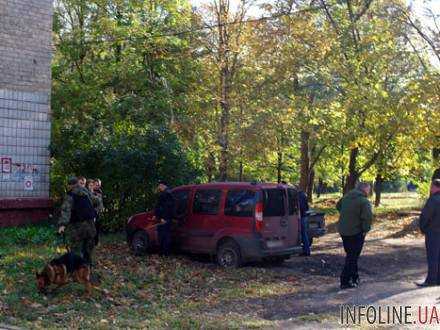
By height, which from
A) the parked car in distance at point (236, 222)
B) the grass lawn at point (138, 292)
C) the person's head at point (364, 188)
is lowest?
the grass lawn at point (138, 292)

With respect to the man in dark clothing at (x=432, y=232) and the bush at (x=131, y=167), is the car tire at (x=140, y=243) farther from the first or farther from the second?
the man in dark clothing at (x=432, y=232)

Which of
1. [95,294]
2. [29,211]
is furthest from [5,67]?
[95,294]

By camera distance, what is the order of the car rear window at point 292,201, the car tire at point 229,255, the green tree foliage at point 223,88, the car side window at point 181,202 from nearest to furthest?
1. the car tire at point 229,255
2. the car rear window at point 292,201
3. the car side window at point 181,202
4. the green tree foliage at point 223,88

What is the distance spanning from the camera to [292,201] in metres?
12.9

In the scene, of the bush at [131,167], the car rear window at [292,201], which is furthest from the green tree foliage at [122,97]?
the car rear window at [292,201]

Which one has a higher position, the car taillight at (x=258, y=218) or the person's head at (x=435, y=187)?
the person's head at (x=435, y=187)

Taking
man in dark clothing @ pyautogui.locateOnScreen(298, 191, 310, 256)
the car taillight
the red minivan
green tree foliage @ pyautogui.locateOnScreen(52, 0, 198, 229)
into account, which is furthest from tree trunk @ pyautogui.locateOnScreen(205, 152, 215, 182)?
the car taillight

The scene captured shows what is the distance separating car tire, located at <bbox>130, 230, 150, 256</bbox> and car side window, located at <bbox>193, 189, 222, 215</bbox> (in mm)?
1273

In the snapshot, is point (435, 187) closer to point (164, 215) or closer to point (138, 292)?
point (164, 215)

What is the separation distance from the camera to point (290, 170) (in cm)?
4069

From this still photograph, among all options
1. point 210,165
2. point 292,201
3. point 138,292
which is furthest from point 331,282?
point 210,165

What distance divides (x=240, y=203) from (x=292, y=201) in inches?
→ 44.0

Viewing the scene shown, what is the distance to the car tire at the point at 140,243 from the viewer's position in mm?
13646

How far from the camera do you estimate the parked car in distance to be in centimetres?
1227
